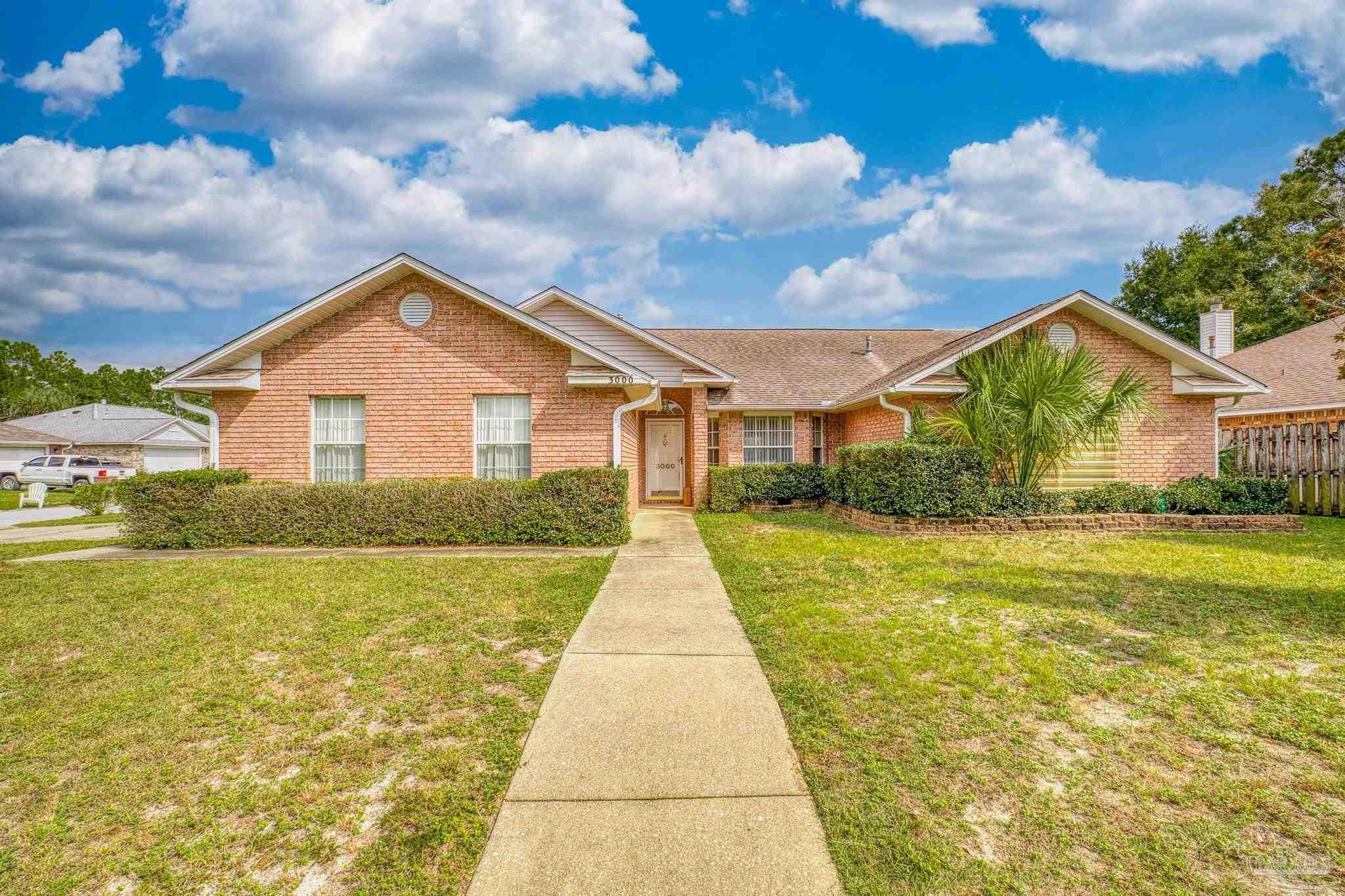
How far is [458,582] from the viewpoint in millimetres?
7219

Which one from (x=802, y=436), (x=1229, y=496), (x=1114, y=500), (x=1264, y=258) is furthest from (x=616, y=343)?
(x=1264, y=258)

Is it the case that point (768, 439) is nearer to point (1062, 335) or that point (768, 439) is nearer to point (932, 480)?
point (932, 480)

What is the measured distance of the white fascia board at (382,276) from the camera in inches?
426

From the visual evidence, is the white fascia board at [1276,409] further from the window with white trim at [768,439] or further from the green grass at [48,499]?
the green grass at [48,499]

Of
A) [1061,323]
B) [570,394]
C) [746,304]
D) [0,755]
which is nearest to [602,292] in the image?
[746,304]

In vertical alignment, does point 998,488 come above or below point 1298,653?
above

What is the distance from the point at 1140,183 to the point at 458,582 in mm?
26544

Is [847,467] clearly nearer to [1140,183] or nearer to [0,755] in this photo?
[0,755]

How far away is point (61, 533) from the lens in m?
12.7

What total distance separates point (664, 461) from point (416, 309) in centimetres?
897

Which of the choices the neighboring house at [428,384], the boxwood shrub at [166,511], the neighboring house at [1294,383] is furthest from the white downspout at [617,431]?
the neighboring house at [1294,383]

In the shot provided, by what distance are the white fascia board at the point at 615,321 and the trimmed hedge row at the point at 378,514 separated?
17.1 feet

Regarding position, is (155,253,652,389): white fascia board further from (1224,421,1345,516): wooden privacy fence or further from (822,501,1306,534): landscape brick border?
(1224,421,1345,516): wooden privacy fence

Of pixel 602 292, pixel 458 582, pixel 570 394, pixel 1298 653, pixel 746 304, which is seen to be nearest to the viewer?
pixel 1298 653
